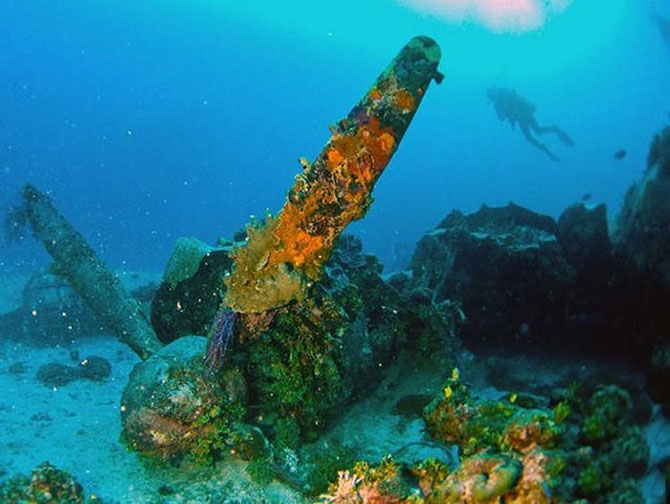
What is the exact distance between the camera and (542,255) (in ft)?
32.0

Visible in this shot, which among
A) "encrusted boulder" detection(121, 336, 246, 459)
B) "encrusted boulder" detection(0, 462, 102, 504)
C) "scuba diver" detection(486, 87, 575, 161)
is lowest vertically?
"encrusted boulder" detection(0, 462, 102, 504)

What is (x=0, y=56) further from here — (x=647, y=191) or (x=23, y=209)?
(x=647, y=191)

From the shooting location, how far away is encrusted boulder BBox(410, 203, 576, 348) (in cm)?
977

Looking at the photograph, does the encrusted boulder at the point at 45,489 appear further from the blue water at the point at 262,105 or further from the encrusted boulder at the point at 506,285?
the blue water at the point at 262,105

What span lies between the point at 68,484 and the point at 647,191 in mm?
11315

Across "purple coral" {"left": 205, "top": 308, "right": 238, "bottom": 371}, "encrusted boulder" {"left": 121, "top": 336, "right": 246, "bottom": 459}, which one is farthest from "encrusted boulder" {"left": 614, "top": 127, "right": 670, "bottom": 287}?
"encrusted boulder" {"left": 121, "top": 336, "right": 246, "bottom": 459}

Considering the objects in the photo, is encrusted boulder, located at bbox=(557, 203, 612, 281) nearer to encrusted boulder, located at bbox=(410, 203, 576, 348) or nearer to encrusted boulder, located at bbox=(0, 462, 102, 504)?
encrusted boulder, located at bbox=(410, 203, 576, 348)

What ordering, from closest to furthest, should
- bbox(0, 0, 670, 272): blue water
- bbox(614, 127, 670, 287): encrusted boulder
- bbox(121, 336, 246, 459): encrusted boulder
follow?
bbox(121, 336, 246, 459): encrusted boulder
bbox(614, 127, 670, 287): encrusted boulder
bbox(0, 0, 670, 272): blue water

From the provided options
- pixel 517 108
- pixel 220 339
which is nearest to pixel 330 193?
pixel 220 339

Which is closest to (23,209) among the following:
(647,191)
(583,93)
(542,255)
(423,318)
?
(423,318)

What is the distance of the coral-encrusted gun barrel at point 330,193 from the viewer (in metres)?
5.30

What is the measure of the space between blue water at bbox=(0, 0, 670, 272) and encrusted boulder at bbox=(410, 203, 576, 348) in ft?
247

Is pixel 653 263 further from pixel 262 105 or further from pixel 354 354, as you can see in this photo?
pixel 262 105

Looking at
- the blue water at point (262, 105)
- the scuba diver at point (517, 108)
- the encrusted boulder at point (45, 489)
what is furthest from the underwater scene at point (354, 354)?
the blue water at point (262, 105)
